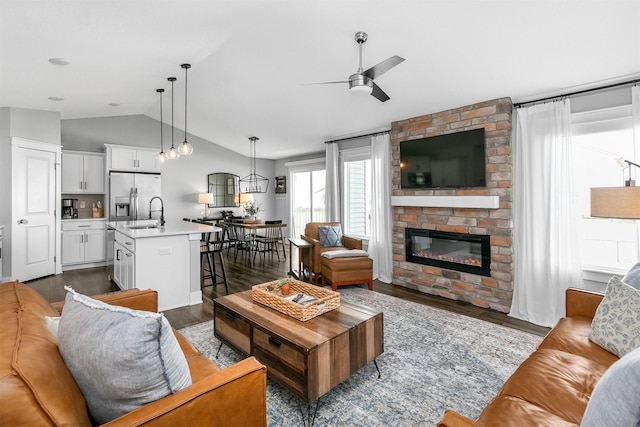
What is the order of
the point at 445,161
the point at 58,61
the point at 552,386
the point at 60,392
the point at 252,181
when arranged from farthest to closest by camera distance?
the point at 252,181, the point at 445,161, the point at 58,61, the point at 552,386, the point at 60,392

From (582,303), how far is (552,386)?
118 cm

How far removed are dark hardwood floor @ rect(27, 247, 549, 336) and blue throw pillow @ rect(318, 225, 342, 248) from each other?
863 mm

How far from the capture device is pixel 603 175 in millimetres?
3309

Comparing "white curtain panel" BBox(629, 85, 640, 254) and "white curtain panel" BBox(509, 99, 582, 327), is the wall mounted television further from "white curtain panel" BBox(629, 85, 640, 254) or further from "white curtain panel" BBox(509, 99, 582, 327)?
"white curtain panel" BBox(629, 85, 640, 254)

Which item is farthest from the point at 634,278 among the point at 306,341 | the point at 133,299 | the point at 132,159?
the point at 132,159

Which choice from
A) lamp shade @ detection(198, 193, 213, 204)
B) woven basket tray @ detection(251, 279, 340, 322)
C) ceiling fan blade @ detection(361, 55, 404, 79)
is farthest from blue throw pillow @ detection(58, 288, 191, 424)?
lamp shade @ detection(198, 193, 213, 204)

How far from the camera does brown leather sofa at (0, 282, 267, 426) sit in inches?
32.4

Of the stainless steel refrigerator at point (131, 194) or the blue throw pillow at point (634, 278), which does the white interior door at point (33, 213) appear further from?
the blue throw pillow at point (634, 278)

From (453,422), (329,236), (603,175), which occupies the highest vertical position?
(603,175)

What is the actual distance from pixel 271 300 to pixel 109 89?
4.23m

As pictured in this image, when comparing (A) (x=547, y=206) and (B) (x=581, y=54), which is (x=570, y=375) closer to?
(A) (x=547, y=206)

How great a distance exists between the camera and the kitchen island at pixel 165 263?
3605mm

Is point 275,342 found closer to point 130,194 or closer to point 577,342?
point 577,342

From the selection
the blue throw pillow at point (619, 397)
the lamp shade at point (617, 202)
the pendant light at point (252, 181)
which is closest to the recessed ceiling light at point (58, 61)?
the blue throw pillow at point (619, 397)
